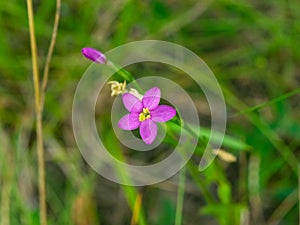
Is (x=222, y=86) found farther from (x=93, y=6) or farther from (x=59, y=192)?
(x=59, y=192)

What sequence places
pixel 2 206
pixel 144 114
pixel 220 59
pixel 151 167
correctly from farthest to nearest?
pixel 220 59 < pixel 151 167 < pixel 2 206 < pixel 144 114

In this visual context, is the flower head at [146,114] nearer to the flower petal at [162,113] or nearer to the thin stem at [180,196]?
the flower petal at [162,113]

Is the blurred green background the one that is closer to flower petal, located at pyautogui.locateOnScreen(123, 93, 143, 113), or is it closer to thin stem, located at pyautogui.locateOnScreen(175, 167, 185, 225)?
thin stem, located at pyautogui.locateOnScreen(175, 167, 185, 225)

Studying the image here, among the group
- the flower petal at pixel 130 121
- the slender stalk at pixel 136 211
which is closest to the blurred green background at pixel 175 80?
the slender stalk at pixel 136 211

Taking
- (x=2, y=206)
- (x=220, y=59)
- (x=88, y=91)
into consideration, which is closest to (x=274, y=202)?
(x=220, y=59)

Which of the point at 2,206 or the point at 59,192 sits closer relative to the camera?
the point at 2,206

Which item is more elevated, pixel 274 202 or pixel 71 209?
pixel 71 209

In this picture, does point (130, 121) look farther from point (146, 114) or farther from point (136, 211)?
point (136, 211)
